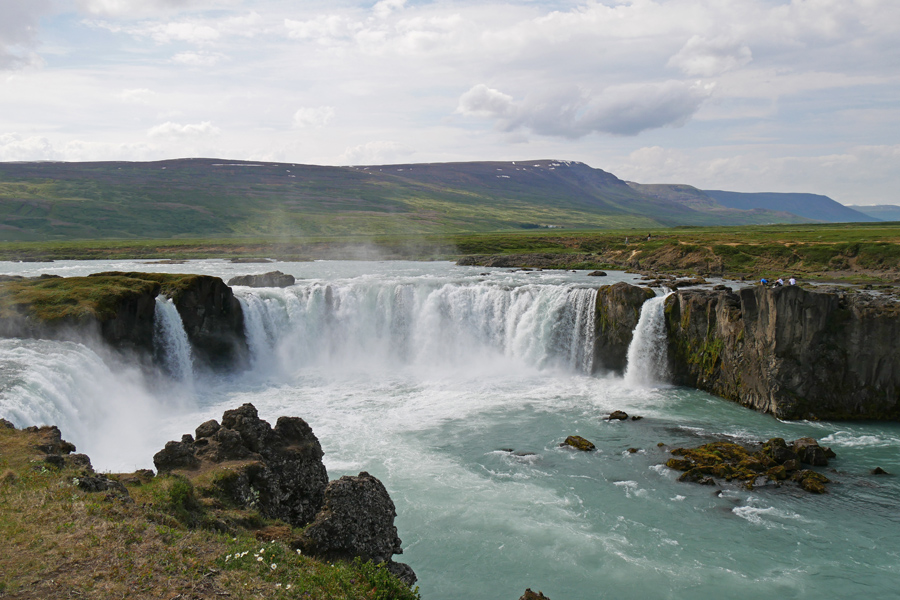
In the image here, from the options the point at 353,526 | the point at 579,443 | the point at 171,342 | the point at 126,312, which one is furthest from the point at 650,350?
the point at 126,312

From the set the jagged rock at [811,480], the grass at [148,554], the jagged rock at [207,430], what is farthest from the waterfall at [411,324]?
the grass at [148,554]

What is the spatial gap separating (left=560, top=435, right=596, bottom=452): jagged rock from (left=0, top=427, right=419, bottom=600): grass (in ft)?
51.3

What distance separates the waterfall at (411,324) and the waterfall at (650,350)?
421cm

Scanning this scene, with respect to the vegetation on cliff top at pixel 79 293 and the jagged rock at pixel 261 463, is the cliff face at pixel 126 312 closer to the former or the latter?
the vegetation on cliff top at pixel 79 293

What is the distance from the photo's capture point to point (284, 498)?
48.1 ft

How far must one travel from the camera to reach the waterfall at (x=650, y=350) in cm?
3609

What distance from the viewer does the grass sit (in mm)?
9078

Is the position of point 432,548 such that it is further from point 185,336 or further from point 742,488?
point 185,336

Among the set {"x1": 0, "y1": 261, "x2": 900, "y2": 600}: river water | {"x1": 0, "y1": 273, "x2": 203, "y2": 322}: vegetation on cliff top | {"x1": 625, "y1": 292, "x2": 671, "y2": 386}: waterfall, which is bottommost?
{"x1": 0, "y1": 261, "x2": 900, "y2": 600}: river water

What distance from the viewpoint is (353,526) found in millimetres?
11984

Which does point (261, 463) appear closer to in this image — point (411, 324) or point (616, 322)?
point (616, 322)

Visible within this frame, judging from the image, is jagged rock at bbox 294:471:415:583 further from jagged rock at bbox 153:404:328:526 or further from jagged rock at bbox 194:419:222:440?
jagged rock at bbox 194:419:222:440

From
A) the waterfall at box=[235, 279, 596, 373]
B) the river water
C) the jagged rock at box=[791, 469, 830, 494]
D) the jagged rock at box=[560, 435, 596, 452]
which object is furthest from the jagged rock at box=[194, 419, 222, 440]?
the waterfall at box=[235, 279, 596, 373]

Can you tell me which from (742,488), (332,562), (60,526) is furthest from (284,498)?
(742,488)
